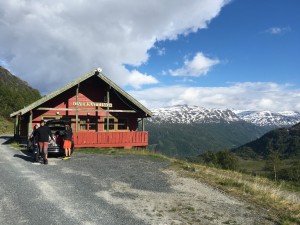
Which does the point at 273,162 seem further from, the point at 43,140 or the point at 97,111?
the point at 43,140

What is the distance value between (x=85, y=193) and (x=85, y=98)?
21.2m

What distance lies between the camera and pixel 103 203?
9.35 metres

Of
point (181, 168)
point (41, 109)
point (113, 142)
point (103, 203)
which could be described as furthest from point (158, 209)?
point (41, 109)

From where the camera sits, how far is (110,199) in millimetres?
9828

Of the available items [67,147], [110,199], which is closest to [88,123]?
[67,147]

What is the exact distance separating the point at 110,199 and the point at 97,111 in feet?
68.6

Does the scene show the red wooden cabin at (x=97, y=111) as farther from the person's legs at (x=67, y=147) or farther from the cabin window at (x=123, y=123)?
the person's legs at (x=67, y=147)

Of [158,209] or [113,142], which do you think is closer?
[158,209]

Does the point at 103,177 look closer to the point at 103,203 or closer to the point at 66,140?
the point at 103,203

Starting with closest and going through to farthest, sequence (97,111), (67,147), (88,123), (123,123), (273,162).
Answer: (67,147) < (97,111) < (88,123) < (123,123) < (273,162)

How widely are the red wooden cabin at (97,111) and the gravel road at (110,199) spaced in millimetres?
12687

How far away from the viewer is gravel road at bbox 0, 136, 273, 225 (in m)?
8.09

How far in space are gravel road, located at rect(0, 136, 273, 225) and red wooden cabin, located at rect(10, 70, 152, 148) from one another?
12687mm

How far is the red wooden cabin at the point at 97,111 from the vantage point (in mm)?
27534
